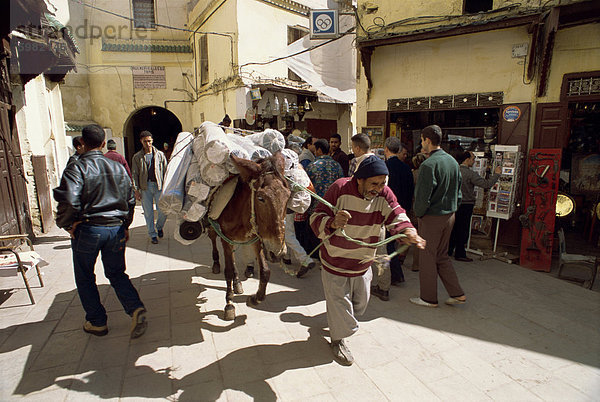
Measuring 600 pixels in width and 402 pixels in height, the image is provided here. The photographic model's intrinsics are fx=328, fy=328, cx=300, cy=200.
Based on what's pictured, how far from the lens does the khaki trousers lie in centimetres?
377

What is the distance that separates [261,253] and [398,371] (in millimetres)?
1834

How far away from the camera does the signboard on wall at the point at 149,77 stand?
1495 cm

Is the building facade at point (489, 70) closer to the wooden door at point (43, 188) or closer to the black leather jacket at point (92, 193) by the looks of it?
the black leather jacket at point (92, 193)

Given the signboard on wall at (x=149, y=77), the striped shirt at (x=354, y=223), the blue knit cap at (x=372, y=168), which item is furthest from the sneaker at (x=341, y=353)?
the signboard on wall at (x=149, y=77)

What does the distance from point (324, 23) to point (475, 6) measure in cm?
309

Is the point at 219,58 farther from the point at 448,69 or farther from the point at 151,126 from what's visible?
the point at 448,69

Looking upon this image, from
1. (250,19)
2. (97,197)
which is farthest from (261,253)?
(250,19)

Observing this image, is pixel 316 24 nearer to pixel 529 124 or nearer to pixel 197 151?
pixel 529 124

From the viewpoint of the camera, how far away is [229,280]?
3.76 metres

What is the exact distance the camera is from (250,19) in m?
11.0

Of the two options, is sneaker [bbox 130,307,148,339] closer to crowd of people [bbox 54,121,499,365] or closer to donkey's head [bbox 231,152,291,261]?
crowd of people [bbox 54,121,499,365]

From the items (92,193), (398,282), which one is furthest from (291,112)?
(92,193)

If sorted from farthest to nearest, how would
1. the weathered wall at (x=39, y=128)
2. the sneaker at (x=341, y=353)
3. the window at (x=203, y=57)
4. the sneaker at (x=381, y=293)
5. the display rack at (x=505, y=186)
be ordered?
1. the window at (x=203, y=57)
2. the weathered wall at (x=39, y=128)
3. the display rack at (x=505, y=186)
4. the sneaker at (x=381, y=293)
5. the sneaker at (x=341, y=353)

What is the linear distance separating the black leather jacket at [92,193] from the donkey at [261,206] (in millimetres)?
1014
